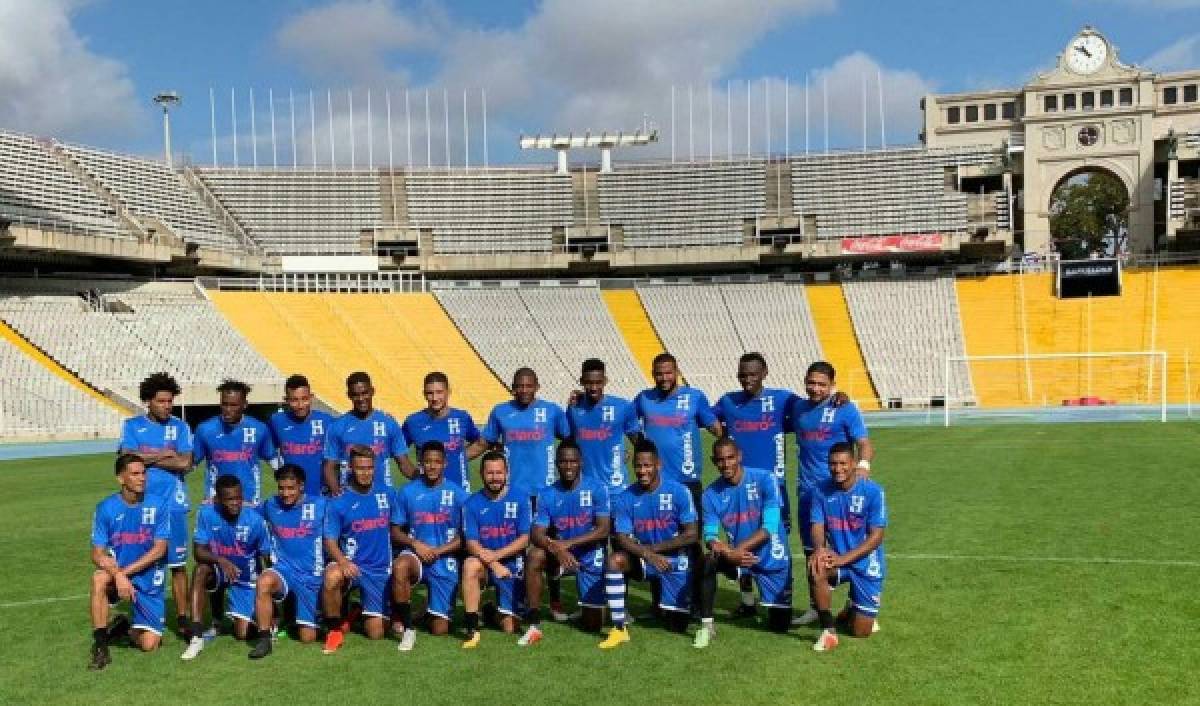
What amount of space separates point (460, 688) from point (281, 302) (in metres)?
36.6

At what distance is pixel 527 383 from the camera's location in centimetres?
766

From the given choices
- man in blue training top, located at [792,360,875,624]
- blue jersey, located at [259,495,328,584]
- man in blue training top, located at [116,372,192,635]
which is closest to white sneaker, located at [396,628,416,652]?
blue jersey, located at [259,495,328,584]

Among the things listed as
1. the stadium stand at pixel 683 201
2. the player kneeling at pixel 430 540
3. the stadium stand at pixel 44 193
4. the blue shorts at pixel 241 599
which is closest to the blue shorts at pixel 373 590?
the player kneeling at pixel 430 540

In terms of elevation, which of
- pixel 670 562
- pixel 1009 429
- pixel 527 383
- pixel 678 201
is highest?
pixel 678 201

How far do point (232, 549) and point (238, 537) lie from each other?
10cm

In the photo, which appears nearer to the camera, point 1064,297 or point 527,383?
point 527,383

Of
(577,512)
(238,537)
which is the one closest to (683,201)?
(577,512)

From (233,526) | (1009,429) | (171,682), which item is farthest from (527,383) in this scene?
(1009,429)

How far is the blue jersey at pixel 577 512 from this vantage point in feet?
22.9

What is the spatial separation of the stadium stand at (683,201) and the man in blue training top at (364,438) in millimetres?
39957

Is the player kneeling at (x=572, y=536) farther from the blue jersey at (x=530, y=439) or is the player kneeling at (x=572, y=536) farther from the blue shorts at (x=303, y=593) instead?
the blue shorts at (x=303, y=593)

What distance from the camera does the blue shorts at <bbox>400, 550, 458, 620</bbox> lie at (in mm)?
6871

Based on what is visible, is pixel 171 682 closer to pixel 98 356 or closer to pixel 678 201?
pixel 98 356

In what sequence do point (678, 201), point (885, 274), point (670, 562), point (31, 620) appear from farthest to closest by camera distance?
point (678, 201) < point (885, 274) < point (31, 620) < point (670, 562)
